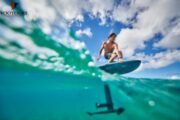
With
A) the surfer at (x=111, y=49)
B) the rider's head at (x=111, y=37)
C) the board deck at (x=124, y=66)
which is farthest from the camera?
the rider's head at (x=111, y=37)

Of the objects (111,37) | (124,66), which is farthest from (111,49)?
(124,66)

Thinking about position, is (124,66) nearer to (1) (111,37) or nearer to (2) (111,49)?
(2) (111,49)

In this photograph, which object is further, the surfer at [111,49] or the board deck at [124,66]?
the surfer at [111,49]

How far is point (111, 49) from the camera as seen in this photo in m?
9.74

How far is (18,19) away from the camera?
369 inches

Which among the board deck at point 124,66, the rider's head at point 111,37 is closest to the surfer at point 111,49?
the rider's head at point 111,37

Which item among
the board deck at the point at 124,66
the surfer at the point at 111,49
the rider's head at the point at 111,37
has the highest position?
the rider's head at the point at 111,37

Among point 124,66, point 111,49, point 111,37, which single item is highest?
point 111,37

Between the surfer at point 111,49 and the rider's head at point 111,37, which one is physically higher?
the rider's head at point 111,37

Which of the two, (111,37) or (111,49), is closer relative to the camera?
(111,49)

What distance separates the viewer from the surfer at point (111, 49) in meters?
9.60

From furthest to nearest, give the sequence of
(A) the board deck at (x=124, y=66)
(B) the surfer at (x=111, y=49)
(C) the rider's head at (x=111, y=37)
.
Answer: (C) the rider's head at (x=111, y=37) → (B) the surfer at (x=111, y=49) → (A) the board deck at (x=124, y=66)

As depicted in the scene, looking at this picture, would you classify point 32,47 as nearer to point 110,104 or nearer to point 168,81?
point 110,104

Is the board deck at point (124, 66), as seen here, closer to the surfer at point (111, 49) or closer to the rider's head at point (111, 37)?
the surfer at point (111, 49)
